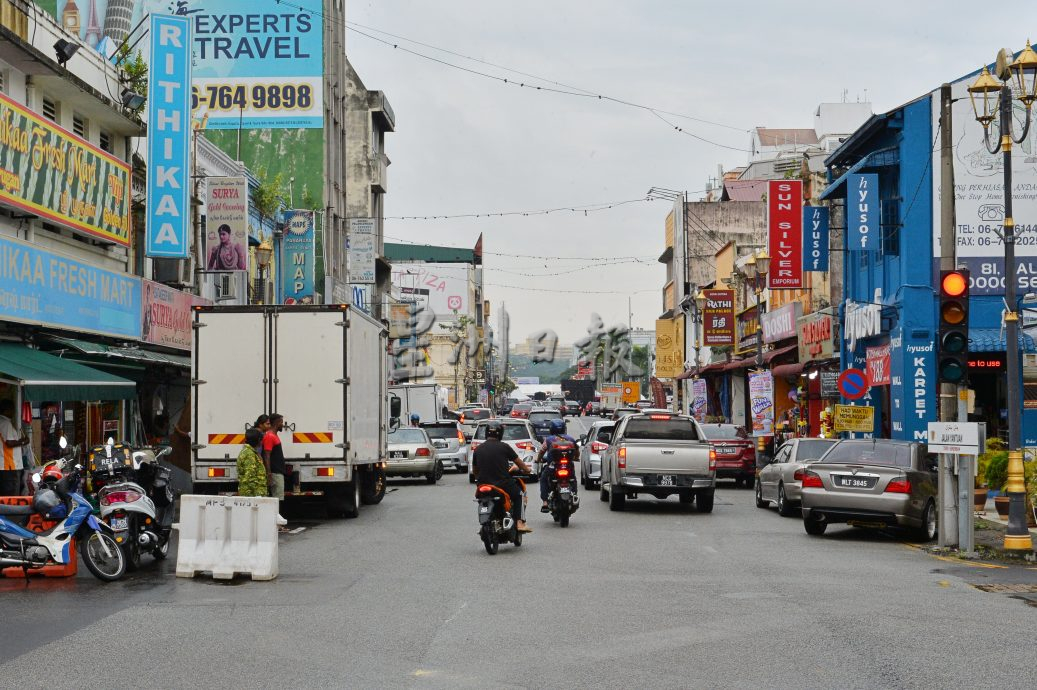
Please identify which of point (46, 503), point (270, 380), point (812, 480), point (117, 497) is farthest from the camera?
point (270, 380)

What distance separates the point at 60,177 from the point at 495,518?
38.0ft

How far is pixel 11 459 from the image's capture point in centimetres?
1936

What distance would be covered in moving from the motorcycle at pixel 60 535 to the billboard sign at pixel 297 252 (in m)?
31.8

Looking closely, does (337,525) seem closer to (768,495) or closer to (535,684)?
(768,495)

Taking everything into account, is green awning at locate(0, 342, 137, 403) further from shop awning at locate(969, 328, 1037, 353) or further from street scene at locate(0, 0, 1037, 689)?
shop awning at locate(969, 328, 1037, 353)

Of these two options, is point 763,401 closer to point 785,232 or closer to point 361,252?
point 785,232

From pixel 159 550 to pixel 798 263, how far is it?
26.5 metres

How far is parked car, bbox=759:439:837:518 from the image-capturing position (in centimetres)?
2383

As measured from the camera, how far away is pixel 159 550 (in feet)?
51.8

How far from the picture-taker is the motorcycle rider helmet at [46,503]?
46.0 ft

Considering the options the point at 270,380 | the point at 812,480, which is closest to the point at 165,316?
the point at 270,380

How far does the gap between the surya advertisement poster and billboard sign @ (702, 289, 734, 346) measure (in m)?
16.8

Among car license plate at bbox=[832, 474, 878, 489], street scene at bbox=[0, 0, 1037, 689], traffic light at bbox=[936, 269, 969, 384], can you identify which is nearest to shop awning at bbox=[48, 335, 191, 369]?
street scene at bbox=[0, 0, 1037, 689]

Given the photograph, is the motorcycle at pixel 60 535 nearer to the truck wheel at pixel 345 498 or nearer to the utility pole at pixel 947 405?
the truck wheel at pixel 345 498
